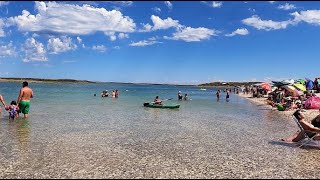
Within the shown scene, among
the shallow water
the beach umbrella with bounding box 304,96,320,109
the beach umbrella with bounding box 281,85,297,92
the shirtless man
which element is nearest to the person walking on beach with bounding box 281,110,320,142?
the shallow water

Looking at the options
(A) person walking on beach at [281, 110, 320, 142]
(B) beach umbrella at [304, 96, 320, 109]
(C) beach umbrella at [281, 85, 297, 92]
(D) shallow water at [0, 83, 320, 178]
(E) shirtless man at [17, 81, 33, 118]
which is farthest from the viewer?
(C) beach umbrella at [281, 85, 297, 92]

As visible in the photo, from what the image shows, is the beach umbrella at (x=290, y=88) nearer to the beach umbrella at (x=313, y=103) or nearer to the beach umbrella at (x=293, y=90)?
the beach umbrella at (x=293, y=90)

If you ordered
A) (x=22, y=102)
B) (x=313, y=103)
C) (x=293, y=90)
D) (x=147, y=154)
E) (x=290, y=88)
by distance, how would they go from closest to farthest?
(x=147, y=154) < (x=22, y=102) < (x=313, y=103) < (x=293, y=90) < (x=290, y=88)

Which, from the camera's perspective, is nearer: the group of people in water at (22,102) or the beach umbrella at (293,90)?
the group of people in water at (22,102)

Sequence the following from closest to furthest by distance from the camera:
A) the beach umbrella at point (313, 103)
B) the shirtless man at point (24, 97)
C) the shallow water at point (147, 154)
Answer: the shallow water at point (147, 154) < the shirtless man at point (24, 97) < the beach umbrella at point (313, 103)

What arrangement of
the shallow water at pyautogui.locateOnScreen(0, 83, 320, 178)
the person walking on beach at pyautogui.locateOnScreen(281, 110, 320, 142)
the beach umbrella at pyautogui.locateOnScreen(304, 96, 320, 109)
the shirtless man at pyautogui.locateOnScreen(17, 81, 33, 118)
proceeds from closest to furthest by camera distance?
the shallow water at pyautogui.locateOnScreen(0, 83, 320, 178) → the person walking on beach at pyautogui.locateOnScreen(281, 110, 320, 142) → the shirtless man at pyautogui.locateOnScreen(17, 81, 33, 118) → the beach umbrella at pyautogui.locateOnScreen(304, 96, 320, 109)

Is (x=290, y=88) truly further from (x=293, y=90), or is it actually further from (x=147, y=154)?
(x=147, y=154)

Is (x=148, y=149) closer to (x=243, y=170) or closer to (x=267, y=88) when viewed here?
(x=243, y=170)

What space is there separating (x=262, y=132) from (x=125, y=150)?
8.72 metres

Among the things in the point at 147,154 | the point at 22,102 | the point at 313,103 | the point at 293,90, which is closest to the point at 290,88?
the point at 293,90

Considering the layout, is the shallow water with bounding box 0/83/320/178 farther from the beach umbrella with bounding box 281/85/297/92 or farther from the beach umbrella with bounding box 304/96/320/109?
the beach umbrella with bounding box 281/85/297/92

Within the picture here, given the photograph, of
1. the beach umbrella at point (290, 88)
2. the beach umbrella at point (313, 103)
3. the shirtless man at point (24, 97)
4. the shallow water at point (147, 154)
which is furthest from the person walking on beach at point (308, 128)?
the beach umbrella at point (290, 88)

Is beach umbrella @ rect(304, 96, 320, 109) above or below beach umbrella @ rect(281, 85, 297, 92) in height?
below

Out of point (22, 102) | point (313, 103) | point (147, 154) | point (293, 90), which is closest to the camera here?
point (147, 154)
